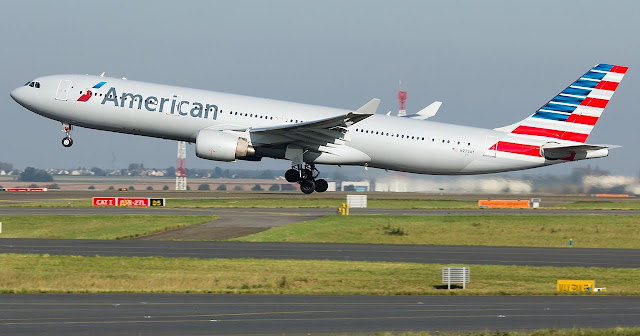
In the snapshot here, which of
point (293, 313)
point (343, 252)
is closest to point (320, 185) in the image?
point (343, 252)

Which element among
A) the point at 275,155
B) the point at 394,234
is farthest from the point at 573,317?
the point at 275,155

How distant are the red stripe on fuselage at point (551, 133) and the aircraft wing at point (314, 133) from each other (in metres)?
11.3

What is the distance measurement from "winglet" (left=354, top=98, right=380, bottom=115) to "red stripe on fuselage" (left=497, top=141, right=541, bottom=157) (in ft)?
34.3

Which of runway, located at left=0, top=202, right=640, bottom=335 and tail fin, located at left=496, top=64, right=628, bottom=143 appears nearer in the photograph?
runway, located at left=0, top=202, right=640, bottom=335

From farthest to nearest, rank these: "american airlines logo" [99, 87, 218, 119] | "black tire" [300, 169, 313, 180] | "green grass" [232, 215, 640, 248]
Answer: "black tire" [300, 169, 313, 180] < "american airlines logo" [99, 87, 218, 119] < "green grass" [232, 215, 640, 248]

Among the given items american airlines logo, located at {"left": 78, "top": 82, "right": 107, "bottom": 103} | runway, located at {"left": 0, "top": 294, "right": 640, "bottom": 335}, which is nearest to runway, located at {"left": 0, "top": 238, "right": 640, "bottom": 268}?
runway, located at {"left": 0, "top": 294, "right": 640, "bottom": 335}

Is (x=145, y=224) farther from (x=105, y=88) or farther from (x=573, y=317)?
(x=573, y=317)

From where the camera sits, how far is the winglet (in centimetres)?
5103

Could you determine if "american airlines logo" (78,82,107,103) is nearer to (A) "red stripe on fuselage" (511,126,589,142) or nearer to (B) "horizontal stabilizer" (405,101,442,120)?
(B) "horizontal stabilizer" (405,101,442,120)

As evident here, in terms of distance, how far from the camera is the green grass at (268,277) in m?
27.4

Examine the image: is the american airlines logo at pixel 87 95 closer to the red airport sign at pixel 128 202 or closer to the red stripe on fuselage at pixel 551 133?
the red airport sign at pixel 128 202

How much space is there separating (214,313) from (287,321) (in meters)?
2.20

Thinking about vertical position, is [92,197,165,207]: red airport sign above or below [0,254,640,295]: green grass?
above

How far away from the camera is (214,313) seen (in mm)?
21781
